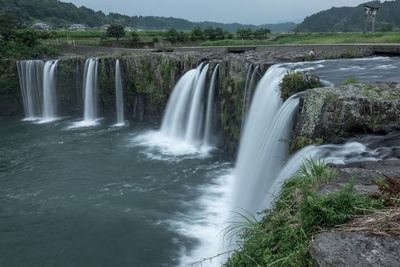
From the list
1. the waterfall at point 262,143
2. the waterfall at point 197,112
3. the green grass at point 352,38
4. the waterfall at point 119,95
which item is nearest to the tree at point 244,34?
the green grass at point 352,38

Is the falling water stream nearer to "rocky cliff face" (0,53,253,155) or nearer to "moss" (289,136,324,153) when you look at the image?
"moss" (289,136,324,153)

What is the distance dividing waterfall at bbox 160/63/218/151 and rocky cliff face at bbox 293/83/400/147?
1098 cm

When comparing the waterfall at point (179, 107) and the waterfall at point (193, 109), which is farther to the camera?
the waterfall at point (179, 107)

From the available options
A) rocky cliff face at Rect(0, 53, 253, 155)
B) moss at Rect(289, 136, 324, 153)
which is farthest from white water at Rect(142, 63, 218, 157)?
moss at Rect(289, 136, 324, 153)

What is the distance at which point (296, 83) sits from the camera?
45.6ft

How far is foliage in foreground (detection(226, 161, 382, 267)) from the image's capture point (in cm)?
540

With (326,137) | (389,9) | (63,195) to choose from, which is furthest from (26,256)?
(389,9)

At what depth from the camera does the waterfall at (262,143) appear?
41.0 feet

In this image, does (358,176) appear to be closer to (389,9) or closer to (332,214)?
(332,214)

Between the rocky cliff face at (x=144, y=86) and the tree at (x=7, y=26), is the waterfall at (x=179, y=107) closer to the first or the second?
the rocky cliff face at (x=144, y=86)

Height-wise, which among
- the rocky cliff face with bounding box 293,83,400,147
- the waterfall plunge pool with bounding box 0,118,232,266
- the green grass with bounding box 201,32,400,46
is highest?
the green grass with bounding box 201,32,400,46

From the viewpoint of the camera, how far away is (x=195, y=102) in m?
22.1

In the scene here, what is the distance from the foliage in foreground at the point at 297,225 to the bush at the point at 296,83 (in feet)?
26.1

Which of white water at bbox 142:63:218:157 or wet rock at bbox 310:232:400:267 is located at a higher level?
wet rock at bbox 310:232:400:267
